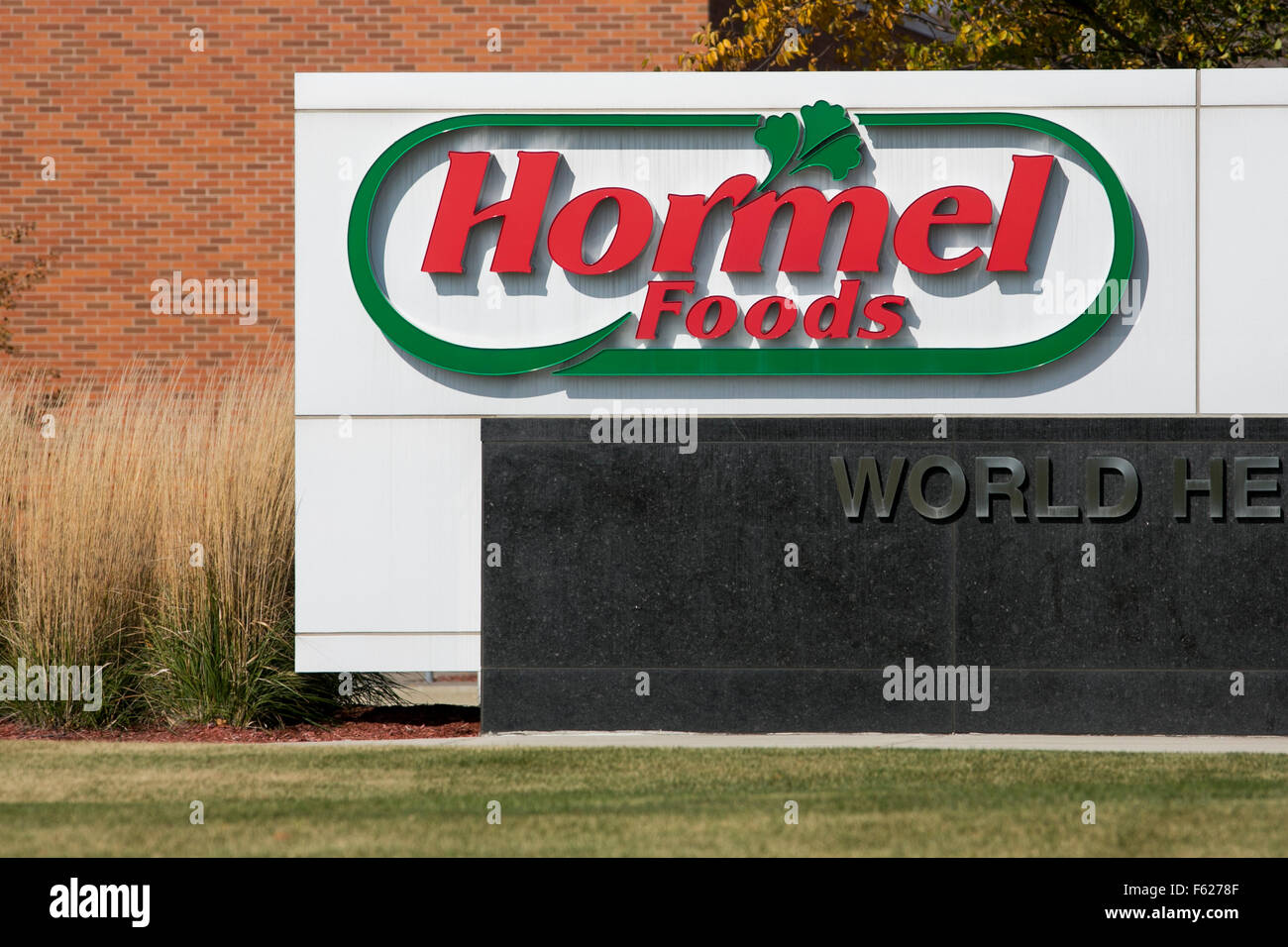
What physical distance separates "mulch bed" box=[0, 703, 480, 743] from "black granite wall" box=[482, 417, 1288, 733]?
0.82 m

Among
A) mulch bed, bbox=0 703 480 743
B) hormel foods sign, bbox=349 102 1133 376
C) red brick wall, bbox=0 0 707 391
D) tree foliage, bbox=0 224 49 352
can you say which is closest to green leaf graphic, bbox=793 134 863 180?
hormel foods sign, bbox=349 102 1133 376

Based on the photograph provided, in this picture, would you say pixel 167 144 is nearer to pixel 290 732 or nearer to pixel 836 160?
pixel 290 732

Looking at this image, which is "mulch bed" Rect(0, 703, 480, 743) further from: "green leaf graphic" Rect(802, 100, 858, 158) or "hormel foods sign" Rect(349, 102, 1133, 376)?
"green leaf graphic" Rect(802, 100, 858, 158)

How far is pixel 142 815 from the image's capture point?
8070 mm

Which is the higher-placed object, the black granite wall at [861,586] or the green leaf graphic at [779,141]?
the green leaf graphic at [779,141]

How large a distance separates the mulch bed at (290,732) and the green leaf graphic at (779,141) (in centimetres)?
447

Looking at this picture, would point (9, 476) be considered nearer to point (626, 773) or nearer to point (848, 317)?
point (626, 773)

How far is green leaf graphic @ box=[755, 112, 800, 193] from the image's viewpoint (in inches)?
438

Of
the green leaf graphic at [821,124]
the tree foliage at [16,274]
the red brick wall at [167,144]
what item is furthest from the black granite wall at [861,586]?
the tree foliage at [16,274]

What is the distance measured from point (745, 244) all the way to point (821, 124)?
3.29ft

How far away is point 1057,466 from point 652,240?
3.19 meters

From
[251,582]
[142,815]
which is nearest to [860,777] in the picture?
[142,815]

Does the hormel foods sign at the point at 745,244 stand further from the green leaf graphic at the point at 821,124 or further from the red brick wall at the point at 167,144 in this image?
the red brick wall at the point at 167,144

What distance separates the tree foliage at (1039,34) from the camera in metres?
16.8
